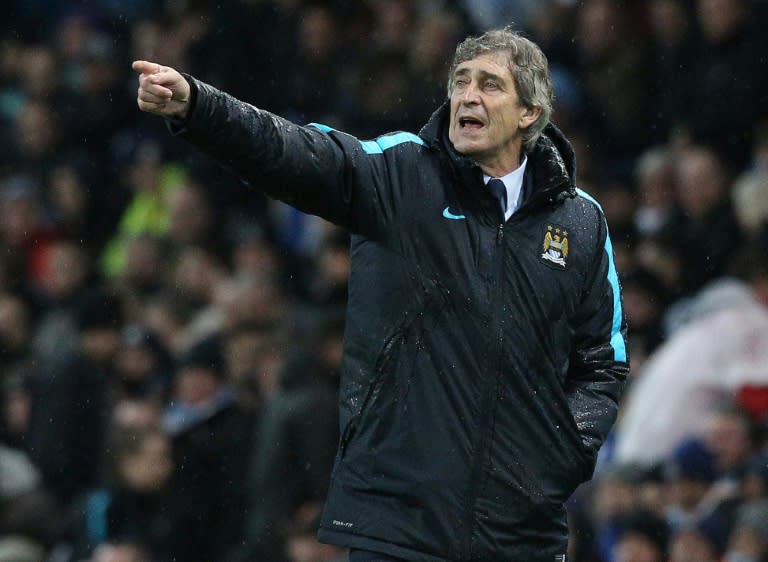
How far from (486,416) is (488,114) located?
2.76ft

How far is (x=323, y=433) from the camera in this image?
25.5ft

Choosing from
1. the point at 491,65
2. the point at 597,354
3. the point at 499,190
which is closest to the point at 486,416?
the point at 597,354

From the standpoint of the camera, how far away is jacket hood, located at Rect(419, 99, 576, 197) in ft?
15.4

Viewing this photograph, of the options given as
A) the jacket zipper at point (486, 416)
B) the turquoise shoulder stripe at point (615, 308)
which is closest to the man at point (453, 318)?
the jacket zipper at point (486, 416)

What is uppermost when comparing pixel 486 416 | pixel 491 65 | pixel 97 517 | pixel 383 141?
pixel 491 65

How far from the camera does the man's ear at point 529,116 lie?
189 inches

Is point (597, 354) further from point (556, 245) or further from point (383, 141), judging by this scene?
point (383, 141)

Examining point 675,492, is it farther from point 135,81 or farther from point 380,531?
point 135,81

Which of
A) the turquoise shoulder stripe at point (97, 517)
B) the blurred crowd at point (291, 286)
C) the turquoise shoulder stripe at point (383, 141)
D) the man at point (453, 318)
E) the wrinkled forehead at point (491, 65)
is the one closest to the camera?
the man at point (453, 318)

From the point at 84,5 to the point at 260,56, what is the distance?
2.98 m

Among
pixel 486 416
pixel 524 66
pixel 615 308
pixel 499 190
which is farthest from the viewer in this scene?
pixel 615 308

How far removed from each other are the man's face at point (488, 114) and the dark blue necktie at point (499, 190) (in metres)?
0.08

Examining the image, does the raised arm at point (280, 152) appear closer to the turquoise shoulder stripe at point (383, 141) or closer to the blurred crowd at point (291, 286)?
the turquoise shoulder stripe at point (383, 141)

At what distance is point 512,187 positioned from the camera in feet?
15.4
